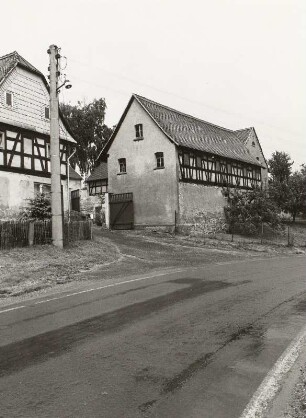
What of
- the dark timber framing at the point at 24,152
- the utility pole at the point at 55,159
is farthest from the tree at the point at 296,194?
the utility pole at the point at 55,159

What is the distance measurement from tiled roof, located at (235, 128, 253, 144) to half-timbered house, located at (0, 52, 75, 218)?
23.2 m

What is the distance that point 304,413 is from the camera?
3.79m

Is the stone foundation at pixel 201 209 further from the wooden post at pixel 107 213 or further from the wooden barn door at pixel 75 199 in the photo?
the wooden barn door at pixel 75 199

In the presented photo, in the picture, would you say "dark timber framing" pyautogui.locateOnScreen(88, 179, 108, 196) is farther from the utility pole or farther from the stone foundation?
the utility pole

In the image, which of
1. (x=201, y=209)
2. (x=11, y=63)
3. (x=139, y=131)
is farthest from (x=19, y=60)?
(x=201, y=209)

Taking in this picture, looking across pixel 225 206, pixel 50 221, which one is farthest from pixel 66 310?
pixel 225 206

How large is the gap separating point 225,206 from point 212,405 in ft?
103

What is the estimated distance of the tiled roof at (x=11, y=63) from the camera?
997 inches

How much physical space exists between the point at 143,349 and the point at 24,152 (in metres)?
22.6

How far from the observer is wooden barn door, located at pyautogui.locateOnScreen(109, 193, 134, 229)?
32562 mm

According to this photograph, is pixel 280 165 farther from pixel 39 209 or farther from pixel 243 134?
pixel 39 209

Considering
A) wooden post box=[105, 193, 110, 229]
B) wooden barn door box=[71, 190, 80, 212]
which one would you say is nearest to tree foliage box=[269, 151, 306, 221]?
wooden post box=[105, 193, 110, 229]

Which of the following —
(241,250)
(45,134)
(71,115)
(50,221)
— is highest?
(71,115)

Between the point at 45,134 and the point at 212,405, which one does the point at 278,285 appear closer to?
the point at 212,405
